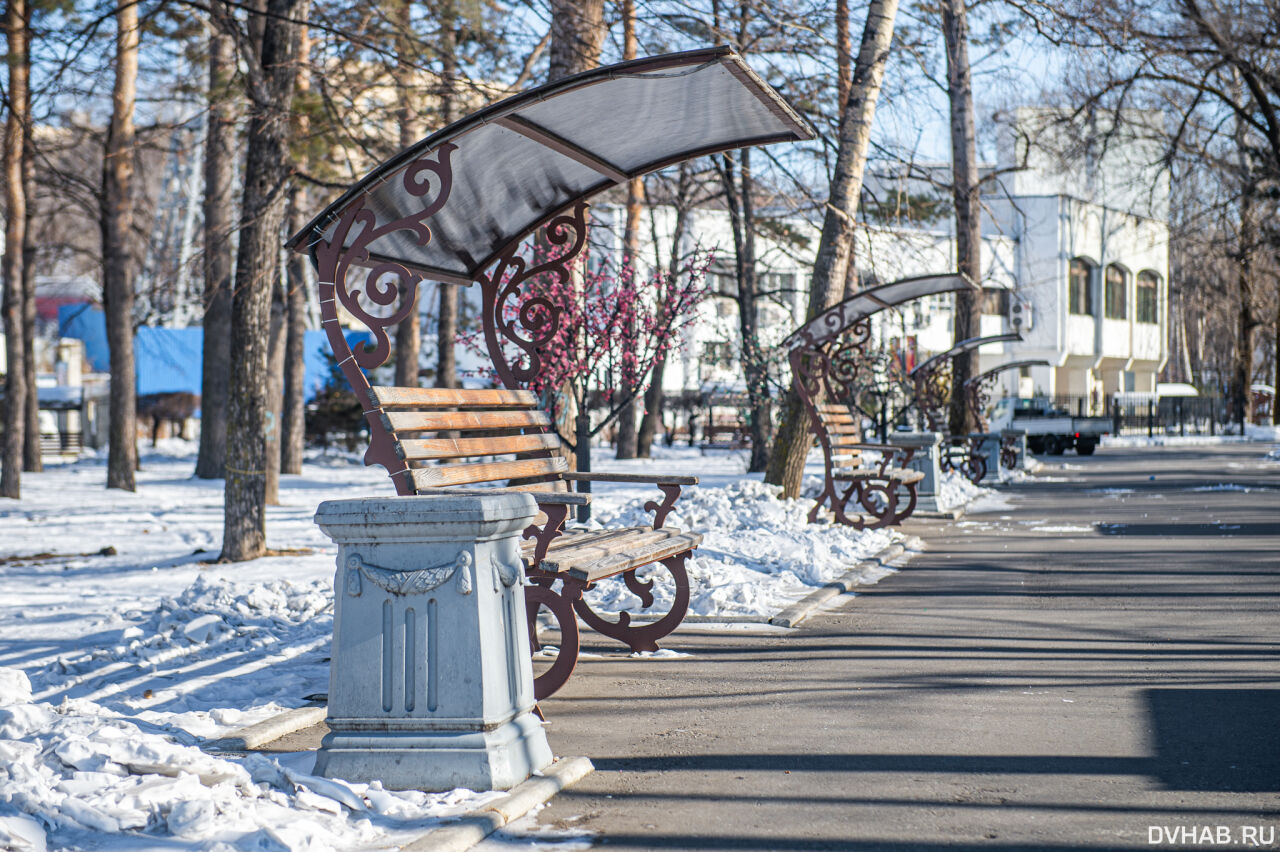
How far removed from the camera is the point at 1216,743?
4.66m

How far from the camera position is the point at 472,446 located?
235 inches

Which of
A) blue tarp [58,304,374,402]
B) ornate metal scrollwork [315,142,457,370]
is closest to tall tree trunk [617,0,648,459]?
ornate metal scrollwork [315,142,457,370]

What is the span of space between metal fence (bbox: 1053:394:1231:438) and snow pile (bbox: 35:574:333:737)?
51580mm

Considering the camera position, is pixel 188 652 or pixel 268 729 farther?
pixel 188 652

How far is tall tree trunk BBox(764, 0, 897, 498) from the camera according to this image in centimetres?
1388

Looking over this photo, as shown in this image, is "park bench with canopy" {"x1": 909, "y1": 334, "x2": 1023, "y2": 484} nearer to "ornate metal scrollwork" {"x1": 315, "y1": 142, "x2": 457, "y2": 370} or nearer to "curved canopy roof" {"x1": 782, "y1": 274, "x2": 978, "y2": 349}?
"curved canopy roof" {"x1": 782, "y1": 274, "x2": 978, "y2": 349}

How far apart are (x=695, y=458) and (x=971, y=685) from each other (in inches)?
1003

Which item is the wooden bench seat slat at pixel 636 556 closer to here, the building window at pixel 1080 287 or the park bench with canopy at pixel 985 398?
the park bench with canopy at pixel 985 398

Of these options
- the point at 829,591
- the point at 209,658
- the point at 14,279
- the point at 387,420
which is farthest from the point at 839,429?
the point at 14,279

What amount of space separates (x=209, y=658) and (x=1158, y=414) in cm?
5598

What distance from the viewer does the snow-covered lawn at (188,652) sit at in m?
3.68

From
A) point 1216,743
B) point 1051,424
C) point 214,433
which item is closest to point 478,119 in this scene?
point 1216,743

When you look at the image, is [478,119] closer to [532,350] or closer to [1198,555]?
[532,350]

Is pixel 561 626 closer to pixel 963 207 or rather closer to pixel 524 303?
pixel 524 303
